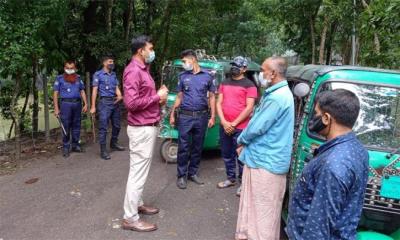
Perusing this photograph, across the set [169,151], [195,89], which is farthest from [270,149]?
[169,151]

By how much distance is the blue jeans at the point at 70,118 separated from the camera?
7402mm

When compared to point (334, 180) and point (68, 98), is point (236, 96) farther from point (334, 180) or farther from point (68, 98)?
point (334, 180)

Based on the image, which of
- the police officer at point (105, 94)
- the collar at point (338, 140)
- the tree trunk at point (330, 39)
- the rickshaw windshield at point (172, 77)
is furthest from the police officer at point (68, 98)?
the tree trunk at point (330, 39)

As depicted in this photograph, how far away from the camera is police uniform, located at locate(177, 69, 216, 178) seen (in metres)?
5.76

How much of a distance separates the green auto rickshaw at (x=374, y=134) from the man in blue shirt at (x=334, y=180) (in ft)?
5.10

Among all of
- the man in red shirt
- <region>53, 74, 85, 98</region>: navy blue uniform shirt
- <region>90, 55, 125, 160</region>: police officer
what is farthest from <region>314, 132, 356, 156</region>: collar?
<region>53, 74, 85, 98</region>: navy blue uniform shirt

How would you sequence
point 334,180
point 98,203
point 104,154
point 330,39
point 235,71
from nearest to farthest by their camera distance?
point 334,180 < point 98,203 < point 235,71 < point 104,154 < point 330,39

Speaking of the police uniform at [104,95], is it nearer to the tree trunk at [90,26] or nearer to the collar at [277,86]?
the tree trunk at [90,26]

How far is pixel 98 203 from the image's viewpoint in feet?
17.6

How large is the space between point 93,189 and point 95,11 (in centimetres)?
720

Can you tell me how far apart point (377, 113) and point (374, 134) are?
0.69ft

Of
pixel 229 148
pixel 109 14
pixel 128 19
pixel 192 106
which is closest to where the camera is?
pixel 192 106

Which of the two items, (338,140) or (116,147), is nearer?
(338,140)

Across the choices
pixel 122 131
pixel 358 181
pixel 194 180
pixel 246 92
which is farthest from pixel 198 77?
pixel 122 131
